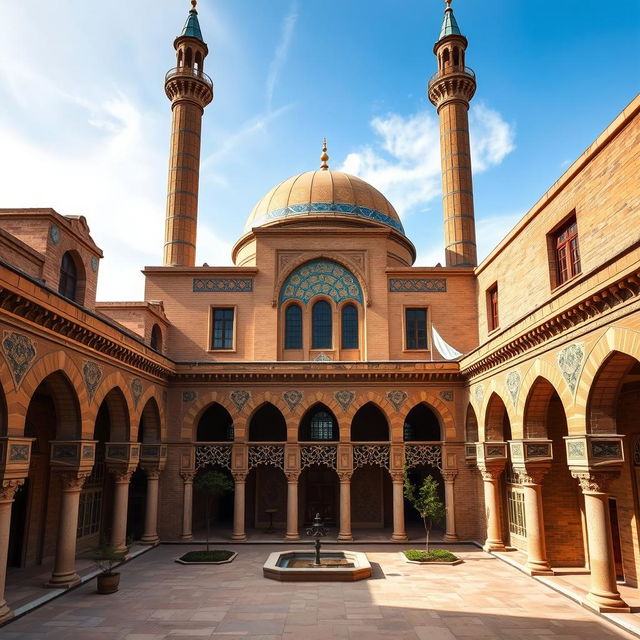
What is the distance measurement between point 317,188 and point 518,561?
60.0 ft

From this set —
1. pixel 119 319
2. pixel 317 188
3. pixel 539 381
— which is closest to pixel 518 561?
pixel 539 381

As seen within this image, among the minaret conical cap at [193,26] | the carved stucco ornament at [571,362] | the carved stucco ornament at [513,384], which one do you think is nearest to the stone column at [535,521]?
the carved stucco ornament at [513,384]

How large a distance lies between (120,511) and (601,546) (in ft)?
41.0

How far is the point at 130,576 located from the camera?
47.3 feet

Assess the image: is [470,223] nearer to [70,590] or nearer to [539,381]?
[539,381]

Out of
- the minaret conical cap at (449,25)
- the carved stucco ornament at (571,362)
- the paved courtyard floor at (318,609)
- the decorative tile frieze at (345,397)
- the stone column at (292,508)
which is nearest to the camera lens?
the paved courtyard floor at (318,609)

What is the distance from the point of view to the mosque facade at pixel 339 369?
1105 centimetres

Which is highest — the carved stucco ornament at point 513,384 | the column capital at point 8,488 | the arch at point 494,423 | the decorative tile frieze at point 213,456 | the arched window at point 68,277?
the arched window at point 68,277

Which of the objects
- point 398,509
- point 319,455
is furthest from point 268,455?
point 398,509

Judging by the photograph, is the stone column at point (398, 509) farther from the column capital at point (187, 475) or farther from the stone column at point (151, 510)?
the stone column at point (151, 510)

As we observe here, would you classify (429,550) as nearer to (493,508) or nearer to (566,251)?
(493,508)

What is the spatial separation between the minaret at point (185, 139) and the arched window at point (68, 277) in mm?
8221

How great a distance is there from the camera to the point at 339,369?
63.9 ft

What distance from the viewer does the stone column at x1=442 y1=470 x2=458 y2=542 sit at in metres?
18.8
